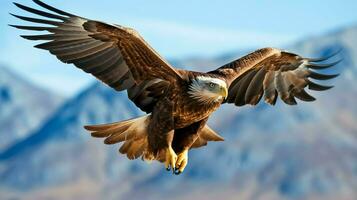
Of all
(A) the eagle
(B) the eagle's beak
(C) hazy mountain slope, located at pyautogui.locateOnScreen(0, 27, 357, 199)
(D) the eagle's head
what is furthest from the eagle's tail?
(C) hazy mountain slope, located at pyautogui.locateOnScreen(0, 27, 357, 199)

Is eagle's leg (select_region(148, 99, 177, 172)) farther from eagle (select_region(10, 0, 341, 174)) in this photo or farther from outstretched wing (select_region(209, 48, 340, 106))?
outstretched wing (select_region(209, 48, 340, 106))

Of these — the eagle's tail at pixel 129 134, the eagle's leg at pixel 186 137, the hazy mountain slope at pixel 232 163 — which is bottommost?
the hazy mountain slope at pixel 232 163

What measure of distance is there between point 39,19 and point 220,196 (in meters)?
131

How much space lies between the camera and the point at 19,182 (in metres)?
152

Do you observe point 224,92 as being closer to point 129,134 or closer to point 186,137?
point 186,137

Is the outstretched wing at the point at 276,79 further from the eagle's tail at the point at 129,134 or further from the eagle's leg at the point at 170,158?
the eagle's leg at the point at 170,158

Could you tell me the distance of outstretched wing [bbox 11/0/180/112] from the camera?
10.2m

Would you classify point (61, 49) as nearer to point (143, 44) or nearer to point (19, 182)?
point (143, 44)

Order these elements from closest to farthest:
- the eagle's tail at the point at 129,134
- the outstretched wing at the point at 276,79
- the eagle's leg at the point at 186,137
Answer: the eagle's leg at the point at 186,137, the eagle's tail at the point at 129,134, the outstretched wing at the point at 276,79

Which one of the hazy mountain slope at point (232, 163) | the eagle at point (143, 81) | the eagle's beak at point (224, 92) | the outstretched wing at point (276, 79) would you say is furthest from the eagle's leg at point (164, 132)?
the hazy mountain slope at point (232, 163)

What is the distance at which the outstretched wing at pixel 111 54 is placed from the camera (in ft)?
33.4

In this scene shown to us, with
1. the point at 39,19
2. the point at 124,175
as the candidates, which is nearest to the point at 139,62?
the point at 39,19

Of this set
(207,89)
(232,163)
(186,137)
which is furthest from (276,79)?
Result: (232,163)

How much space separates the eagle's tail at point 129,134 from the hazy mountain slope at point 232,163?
125532 millimetres
